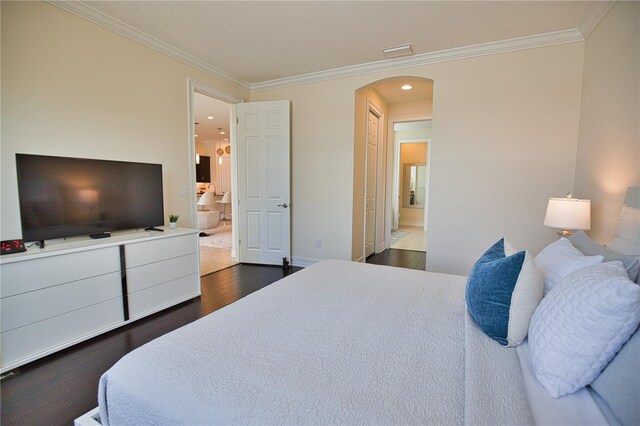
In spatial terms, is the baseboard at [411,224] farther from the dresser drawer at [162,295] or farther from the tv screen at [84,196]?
the tv screen at [84,196]

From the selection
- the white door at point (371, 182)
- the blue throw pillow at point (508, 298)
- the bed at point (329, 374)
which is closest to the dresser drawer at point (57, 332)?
the bed at point (329, 374)

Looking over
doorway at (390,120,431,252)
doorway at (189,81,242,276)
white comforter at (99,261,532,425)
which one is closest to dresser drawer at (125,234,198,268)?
doorway at (189,81,242,276)

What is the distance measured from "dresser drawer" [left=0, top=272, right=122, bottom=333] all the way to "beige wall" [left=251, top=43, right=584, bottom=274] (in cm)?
281

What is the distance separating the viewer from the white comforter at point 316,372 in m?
0.81

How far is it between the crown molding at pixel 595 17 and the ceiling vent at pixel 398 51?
151 cm

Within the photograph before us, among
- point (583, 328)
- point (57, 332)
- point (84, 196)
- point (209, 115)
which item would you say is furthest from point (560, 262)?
point (209, 115)

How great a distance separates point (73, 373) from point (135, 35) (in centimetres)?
294

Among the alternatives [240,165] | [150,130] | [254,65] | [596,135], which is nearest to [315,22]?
[254,65]

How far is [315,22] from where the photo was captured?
276 centimetres

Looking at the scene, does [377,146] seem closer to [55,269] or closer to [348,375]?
[55,269]

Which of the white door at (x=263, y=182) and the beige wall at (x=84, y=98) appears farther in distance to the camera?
the white door at (x=263, y=182)

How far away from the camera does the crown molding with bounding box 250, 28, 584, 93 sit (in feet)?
9.62

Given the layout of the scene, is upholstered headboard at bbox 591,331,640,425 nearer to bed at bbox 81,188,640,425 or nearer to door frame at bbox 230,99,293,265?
bed at bbox 81,188,640,425

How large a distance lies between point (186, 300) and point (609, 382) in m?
3.13
